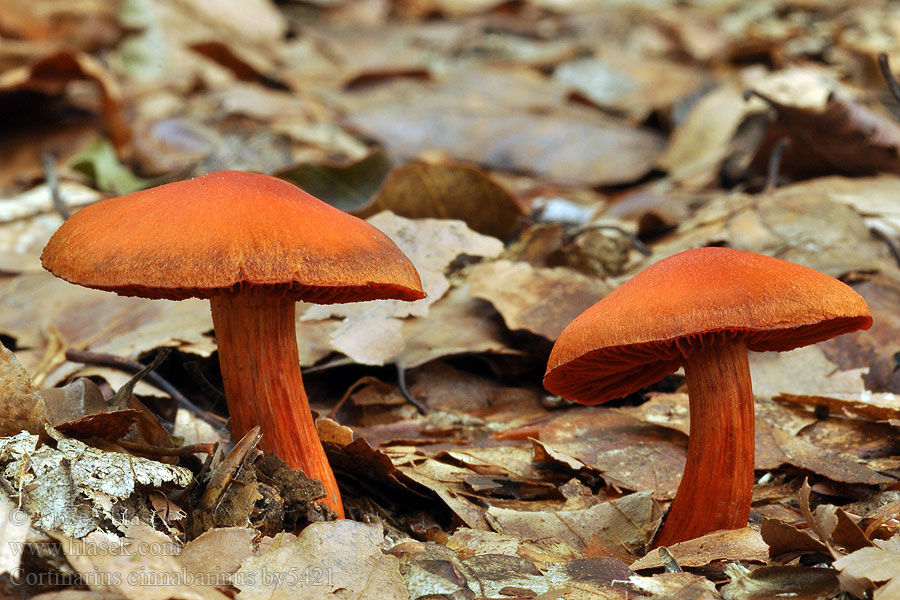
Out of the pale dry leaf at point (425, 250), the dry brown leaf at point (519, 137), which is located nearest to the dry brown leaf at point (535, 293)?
the pale dry leaf at point (425, 250)

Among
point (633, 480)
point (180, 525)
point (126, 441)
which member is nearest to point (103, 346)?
point (126, 441)

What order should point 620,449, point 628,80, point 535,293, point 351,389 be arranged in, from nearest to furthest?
point 620,449 → point 351,389 → point 535,293 → point 628,80

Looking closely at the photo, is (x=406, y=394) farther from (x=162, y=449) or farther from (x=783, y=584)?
(x=783, y=584)

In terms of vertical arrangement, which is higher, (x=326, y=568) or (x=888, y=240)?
(x=888, y=240)

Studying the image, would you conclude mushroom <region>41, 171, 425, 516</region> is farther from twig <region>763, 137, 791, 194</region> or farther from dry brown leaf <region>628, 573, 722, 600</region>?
twig <region>763, 137, 791, 194</region>

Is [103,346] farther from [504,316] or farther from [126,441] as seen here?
[504,316]

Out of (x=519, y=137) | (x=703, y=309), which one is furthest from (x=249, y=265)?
(x=519, y=137)
